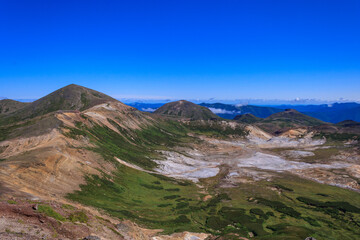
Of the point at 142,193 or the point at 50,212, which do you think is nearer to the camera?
the point at 50,212

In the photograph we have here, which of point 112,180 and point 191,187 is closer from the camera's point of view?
point 112,180

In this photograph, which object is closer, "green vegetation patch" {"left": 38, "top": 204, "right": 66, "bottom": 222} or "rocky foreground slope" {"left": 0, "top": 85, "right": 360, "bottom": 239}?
"green vegetation patch" {"left": 38, "top": 204, "right": 66, "bottom": 222}

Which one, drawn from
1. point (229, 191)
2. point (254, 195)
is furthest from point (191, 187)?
point (254, 195)

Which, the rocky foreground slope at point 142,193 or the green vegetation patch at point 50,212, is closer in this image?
the green vegetation patch at point 50,212

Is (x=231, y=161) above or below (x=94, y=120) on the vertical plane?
below

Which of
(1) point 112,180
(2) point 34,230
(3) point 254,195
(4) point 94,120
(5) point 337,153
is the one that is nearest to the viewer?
(2) point 34,230

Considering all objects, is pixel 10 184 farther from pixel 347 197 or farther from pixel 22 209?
pixel 347 197

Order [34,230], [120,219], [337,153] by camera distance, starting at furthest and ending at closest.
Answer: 1. [337,153]
2. [120,219]
3. [34,230]

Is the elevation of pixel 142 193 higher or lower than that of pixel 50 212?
lower
